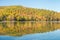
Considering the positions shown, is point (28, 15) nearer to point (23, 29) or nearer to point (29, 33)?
point (23, 29)

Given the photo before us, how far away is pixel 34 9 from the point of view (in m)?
176

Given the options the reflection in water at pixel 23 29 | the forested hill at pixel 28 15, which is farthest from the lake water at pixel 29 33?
the forested hill at pixel 28 15

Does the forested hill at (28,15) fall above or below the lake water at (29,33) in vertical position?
below

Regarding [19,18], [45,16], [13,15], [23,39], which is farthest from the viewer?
[45,16]

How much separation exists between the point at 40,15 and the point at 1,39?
138m

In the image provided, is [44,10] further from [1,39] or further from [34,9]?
[1,39]

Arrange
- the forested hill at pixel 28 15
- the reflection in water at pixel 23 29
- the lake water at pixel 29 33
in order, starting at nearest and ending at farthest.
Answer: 1. the lake water at pixel 29 33
2. the reflection in water at pixel 23 29
3. the forested hill at pixel 28 15

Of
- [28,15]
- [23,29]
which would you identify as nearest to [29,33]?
[23,29]

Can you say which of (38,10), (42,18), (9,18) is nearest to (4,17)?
(9,18)

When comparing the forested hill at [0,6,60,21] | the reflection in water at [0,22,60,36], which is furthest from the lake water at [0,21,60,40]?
the forested hill at [0,6,60,21]

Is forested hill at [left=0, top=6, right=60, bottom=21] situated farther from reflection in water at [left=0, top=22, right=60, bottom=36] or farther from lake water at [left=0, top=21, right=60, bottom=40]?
lake water at [left=0, top=21, right=60, bottom=40]

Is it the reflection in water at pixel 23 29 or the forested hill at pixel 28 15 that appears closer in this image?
the reflection in water at pixel 23 29

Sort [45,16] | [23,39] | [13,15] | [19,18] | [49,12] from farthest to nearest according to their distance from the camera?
[49,12] < [45,16] < [13,15] < [19,18] < [23,39]

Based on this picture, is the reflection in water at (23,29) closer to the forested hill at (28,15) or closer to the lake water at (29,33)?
the lake water at (29,33)
